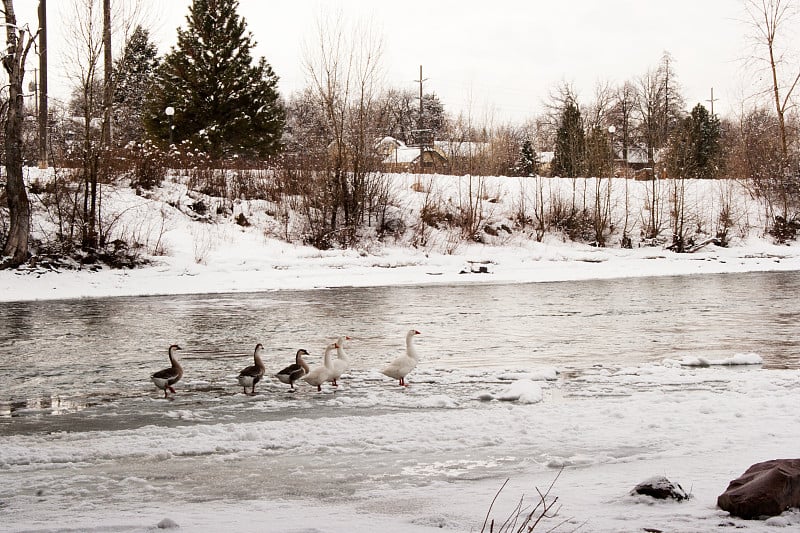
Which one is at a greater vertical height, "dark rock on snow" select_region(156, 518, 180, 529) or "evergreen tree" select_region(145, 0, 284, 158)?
"evergreen tree" select_region(145, 0, 284, 158)

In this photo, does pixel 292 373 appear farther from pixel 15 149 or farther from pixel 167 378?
pixel 15 149

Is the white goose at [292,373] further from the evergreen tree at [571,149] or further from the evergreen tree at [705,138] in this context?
the evergreen tree at [705,138]

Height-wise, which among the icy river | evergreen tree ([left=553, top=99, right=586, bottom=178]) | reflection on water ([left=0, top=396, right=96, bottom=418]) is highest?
evergreen tree ([left=553, top=99, right=586, bottom=178])

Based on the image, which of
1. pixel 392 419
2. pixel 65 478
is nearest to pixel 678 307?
pixel 392 419

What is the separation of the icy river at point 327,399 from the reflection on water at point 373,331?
6 cm

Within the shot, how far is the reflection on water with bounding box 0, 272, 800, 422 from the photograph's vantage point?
11.1 m

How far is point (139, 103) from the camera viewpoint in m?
46.1

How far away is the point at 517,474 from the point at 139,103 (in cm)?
4412

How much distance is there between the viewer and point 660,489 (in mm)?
5488

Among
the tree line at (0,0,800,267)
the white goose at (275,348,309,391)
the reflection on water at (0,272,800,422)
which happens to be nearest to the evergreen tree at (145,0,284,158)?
the tree line at (0,0,800,267)

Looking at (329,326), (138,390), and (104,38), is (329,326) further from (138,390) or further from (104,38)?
(104,38)

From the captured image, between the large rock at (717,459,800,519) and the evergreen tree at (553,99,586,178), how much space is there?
31.4 meters

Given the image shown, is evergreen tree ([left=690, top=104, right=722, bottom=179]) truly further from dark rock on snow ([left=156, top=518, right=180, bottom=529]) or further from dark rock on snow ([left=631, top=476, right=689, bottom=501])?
dark rock on snow ([left=156, top=518, right=180, bottom=529])

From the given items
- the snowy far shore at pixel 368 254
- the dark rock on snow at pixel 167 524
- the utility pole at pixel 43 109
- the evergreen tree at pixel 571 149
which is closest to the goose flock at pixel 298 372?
the dark rock on snow at pixel 167 524
